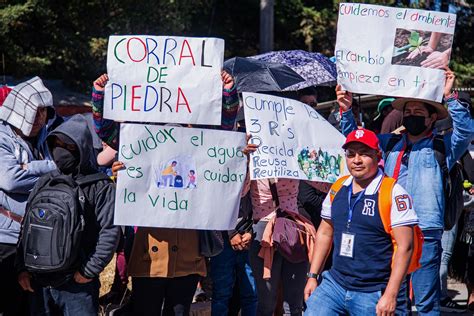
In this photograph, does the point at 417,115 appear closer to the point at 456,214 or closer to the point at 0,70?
the point at 456,214

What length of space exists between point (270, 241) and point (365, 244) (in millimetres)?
1238

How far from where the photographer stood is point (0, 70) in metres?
15.3

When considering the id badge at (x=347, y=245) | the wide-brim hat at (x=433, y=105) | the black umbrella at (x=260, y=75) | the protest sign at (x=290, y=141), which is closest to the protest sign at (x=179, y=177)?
the protest sign at (x=290, y=141)

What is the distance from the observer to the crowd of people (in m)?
4.89

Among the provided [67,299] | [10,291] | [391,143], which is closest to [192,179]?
[67,299]

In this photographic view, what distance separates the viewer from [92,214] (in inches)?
198

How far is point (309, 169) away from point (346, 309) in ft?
4.37

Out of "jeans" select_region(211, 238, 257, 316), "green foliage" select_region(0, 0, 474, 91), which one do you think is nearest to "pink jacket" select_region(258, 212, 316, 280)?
"jeans" select_region(211, 238, 257, 316)

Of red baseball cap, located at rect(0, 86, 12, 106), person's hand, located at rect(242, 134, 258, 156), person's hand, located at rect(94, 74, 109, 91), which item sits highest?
person's hand, located at rect(94, 74, 109, 91)

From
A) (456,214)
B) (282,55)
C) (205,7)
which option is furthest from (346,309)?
(205,7)

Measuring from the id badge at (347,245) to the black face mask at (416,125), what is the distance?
1.27m

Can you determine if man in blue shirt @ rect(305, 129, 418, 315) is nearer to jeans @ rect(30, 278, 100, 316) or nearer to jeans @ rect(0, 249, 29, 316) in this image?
jeans @ rect(30, 278, 100, 316)

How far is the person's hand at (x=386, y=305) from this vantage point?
188 inches

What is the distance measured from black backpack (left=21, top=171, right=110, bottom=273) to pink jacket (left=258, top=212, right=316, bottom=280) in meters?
1.56
